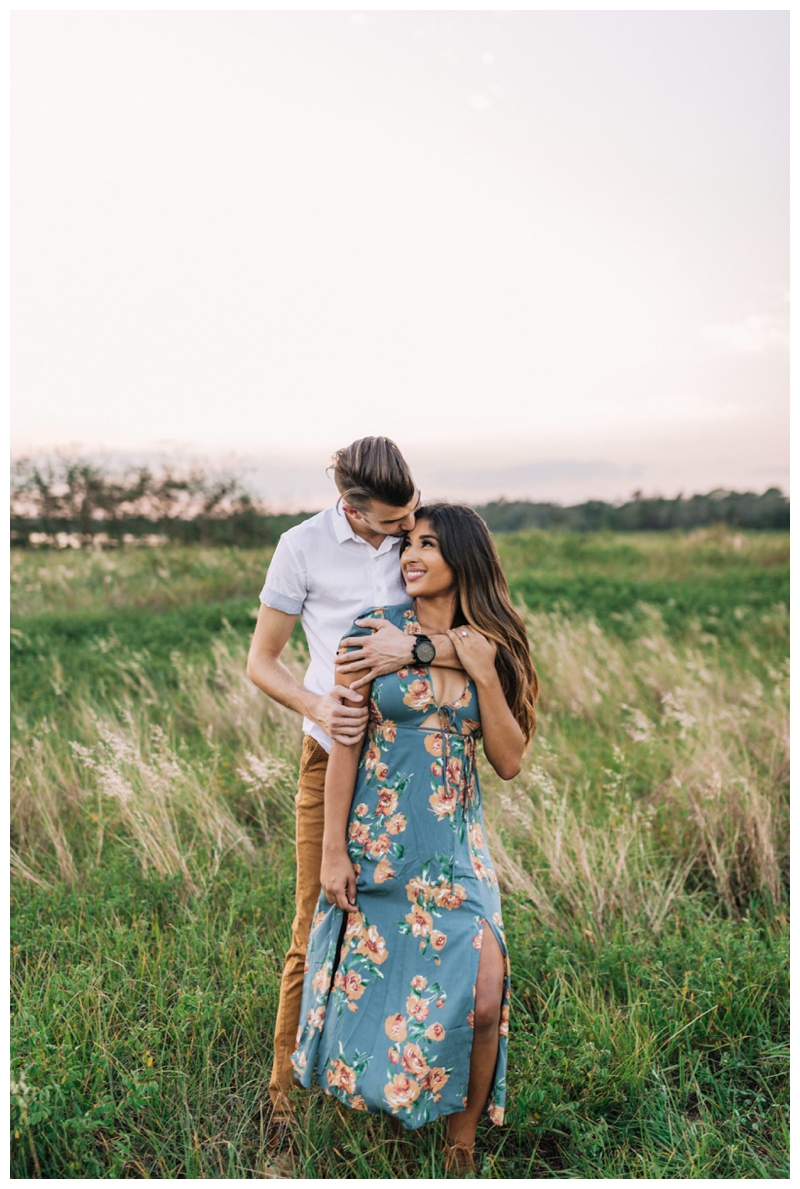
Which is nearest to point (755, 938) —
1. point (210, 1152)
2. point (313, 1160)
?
point (313, 1160)

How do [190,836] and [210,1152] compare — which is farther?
[190,836]

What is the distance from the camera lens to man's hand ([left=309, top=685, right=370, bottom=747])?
2318 mm

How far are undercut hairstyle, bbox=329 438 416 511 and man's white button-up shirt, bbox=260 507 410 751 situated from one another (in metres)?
0.18

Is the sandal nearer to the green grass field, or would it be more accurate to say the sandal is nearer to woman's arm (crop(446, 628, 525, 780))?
the green grass field

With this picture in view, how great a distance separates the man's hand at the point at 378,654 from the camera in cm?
229

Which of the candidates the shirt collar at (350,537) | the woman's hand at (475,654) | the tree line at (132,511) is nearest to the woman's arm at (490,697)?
the woman's hand at (475,654)

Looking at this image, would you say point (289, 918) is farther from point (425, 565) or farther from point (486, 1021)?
point (425, 565)

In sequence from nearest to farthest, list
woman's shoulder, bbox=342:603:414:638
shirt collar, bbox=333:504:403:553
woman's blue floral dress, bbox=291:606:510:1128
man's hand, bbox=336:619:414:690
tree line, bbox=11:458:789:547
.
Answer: woman's blue floral dress, bbox=291:606:510:1128 → man's hand, bbox=336:619:414:690 → woman's shoulder, bbox=342:603:414:638 → shirt collar, bbox=333:504:403:553 → tree line, bbox=11:458:789:547

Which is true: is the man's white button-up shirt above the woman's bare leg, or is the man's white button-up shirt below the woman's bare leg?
above

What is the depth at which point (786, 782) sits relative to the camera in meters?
4.93

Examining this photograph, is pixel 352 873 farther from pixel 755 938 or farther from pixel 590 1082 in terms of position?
pixel 755 938

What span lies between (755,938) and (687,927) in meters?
0.27

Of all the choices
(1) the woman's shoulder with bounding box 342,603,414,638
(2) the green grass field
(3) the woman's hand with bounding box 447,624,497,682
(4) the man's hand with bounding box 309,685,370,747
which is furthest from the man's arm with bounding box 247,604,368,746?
(2) the green grass field

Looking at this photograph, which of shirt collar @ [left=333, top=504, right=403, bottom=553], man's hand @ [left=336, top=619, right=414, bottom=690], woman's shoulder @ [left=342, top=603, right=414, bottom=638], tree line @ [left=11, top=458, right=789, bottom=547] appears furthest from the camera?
tree line @ [left=11, top=458, right=789, bottom=547]
